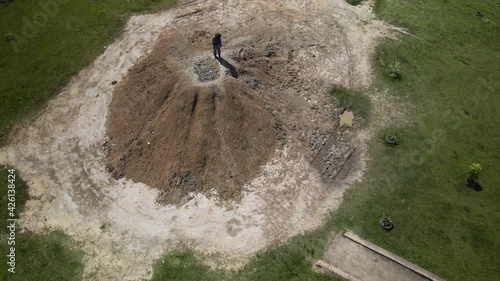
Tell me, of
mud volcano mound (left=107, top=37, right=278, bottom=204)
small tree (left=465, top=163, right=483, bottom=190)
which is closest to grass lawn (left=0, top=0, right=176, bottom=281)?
mud volcano mound (left=107, top=37, right=278, bottom=204)

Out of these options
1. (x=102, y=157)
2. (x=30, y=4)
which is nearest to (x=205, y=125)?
(x=102, y=157)

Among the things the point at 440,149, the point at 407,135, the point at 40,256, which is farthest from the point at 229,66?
the point at 40,256

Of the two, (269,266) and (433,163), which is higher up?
(433,163)

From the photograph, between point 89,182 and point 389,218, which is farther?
point 89,182

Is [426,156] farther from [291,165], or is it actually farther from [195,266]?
[195,266]

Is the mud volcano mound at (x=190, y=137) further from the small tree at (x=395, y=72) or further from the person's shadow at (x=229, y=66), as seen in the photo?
the small tree at (x=395, y=72)

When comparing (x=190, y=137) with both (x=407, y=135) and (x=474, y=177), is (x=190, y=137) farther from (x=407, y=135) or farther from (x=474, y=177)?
(x=474, y=177)

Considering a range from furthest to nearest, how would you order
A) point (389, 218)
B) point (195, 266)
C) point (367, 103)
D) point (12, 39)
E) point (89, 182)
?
point (12, 39), point (367, 103), point (89, 182), point (389, 218), point (195, 266)
